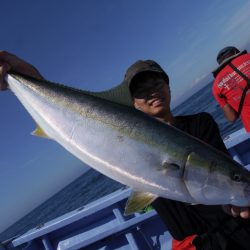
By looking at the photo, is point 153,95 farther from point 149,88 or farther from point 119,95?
point 119,95

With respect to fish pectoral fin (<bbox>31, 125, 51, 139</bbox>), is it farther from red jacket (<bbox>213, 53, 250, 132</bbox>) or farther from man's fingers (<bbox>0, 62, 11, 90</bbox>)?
red jacket (<bbox>213, 53, 250, 132</bbox>)

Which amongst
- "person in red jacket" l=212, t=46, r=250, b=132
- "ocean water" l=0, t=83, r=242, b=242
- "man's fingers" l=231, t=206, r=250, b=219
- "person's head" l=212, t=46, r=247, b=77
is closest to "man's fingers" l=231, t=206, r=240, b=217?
"man's fingers" l=231, t=206, r=250, b=219

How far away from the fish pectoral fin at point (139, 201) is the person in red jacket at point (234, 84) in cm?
465

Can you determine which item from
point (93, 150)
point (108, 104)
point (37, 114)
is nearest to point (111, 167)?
point (93, 150)

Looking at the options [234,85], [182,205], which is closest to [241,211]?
[182,205]

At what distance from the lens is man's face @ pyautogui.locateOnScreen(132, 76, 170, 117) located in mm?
3443

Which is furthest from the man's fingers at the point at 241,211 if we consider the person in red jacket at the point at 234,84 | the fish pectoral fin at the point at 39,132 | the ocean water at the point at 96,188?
the ocean water at the point at 96,188

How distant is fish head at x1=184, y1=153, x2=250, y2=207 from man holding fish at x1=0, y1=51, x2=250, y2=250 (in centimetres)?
87

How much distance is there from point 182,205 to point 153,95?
1095 millimetres

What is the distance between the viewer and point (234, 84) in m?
6.62

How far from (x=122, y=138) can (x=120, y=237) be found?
169 inches

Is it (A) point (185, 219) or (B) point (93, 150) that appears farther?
(A) point (185, 219)

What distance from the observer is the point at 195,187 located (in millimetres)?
2377

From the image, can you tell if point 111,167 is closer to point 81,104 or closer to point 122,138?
point 122,138
